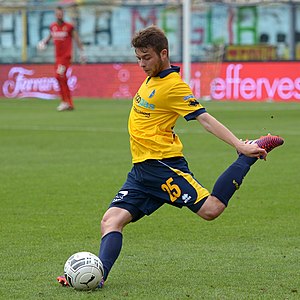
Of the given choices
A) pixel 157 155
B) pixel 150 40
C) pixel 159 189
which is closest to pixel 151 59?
pixel 150 40

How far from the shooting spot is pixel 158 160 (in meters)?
7.76

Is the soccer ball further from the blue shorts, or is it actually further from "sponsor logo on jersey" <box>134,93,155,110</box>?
"sponsor logo on jersey" <box>134,93,155,110</box>

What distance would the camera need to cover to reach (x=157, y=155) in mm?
7762

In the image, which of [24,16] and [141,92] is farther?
[24,16]

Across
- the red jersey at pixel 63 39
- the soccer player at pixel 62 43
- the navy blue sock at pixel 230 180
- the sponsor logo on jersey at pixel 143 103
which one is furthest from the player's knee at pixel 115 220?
the red jersey at pixel 63 39

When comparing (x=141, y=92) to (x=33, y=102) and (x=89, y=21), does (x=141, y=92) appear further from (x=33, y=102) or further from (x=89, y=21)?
(x=89, y=21)

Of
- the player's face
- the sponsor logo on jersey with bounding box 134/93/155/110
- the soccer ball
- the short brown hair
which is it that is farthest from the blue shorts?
the short brown hair

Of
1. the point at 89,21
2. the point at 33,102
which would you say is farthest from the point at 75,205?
the point at 89,21

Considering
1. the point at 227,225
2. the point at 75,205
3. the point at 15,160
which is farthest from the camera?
the point at 15,160

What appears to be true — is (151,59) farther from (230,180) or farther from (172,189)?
(230,180)

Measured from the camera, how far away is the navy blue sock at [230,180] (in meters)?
7.88

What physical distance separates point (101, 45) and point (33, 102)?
9.75 meters

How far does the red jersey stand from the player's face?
71.3 feet

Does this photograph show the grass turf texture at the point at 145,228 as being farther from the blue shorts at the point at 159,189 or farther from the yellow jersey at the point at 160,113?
the yellow jersey at the point at 160,113
